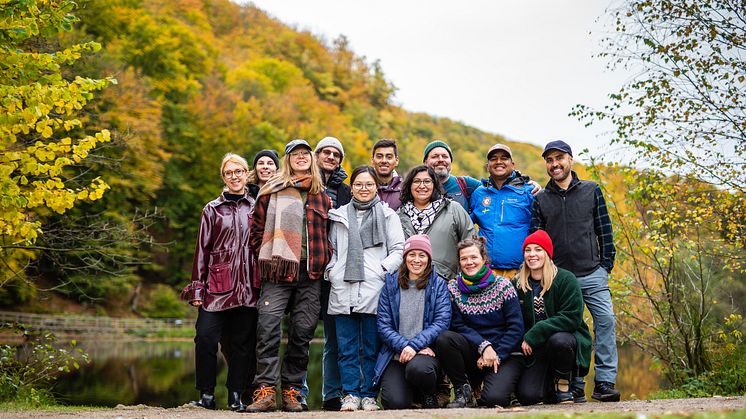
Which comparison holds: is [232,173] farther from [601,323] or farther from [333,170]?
[601,323]

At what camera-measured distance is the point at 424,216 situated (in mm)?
6477

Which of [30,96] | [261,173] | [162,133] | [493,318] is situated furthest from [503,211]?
[162,133]

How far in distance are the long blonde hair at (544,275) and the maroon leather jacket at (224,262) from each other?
238 cm

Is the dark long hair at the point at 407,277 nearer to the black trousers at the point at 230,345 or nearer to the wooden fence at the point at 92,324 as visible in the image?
the black trousers at the point at 230,345

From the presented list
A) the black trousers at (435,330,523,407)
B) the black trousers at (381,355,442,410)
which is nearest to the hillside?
the black trousers at (381,355,442,410)

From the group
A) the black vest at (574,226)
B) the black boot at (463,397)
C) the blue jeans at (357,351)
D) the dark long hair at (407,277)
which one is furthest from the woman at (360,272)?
the black vest at (574,226)

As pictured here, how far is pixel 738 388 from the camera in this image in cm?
840

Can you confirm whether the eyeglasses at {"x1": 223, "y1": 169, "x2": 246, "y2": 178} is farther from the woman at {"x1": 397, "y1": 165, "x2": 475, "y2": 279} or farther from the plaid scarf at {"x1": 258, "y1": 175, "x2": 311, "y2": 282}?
the woman at {"x1": 397, "y1": 165, "x2": 475, "y2": 279}

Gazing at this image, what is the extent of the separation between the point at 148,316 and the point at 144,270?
485 cm

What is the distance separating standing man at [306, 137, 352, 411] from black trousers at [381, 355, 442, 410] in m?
0.75

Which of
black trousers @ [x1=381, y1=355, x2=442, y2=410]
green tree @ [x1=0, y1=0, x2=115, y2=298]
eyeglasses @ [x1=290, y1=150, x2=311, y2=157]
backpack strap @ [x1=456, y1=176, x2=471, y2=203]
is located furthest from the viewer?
backpack strap @ [x1=456, y1=176, x2=471, y2=203]

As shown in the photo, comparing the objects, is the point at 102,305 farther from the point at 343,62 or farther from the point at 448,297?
the point at 343,62

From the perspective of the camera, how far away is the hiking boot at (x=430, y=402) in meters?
5.98

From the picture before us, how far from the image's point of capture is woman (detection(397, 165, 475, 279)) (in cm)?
640
